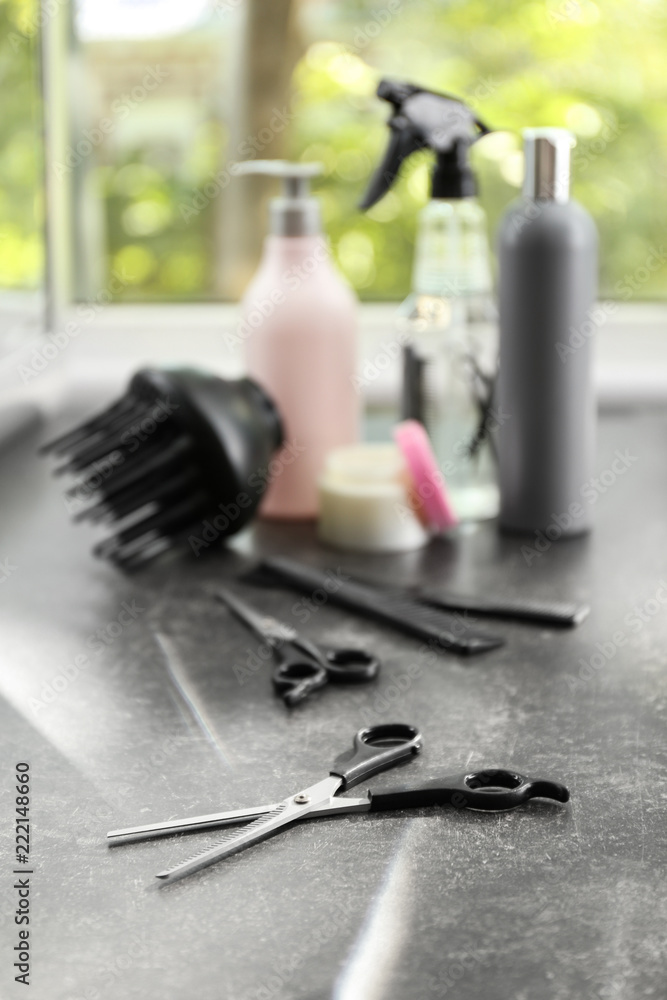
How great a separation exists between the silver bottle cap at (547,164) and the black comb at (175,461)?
0.84ft

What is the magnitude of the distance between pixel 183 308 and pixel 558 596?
0.89 m

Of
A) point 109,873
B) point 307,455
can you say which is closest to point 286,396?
point 307,455

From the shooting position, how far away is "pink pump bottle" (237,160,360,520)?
935 mm

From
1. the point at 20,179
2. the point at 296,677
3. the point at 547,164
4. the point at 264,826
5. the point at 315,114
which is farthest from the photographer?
the point at 315,114

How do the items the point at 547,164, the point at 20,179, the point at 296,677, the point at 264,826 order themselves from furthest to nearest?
1. the point at 20,179
2. the point at 547,164
3. the point at 296,677
4. the point at 264,826

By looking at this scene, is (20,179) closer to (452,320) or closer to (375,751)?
(452,320)

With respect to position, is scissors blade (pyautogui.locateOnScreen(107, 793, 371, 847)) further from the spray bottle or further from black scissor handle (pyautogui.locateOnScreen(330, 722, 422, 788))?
the spray bottle

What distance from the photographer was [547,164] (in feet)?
2.79

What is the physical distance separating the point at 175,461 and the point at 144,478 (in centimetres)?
3

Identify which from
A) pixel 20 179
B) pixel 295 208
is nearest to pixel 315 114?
pixel 20 179

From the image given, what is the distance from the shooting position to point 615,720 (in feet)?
2.03

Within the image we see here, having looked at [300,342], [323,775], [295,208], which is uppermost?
[295,208]

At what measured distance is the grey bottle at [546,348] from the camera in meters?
0.86

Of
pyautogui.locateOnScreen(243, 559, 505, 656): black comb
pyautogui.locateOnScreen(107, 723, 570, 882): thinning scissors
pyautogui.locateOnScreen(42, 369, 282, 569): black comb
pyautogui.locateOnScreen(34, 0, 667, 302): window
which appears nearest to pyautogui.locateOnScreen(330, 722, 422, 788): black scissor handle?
pyautogui.locateOnScreen(107, 723, 570, 882): thinning scissors
